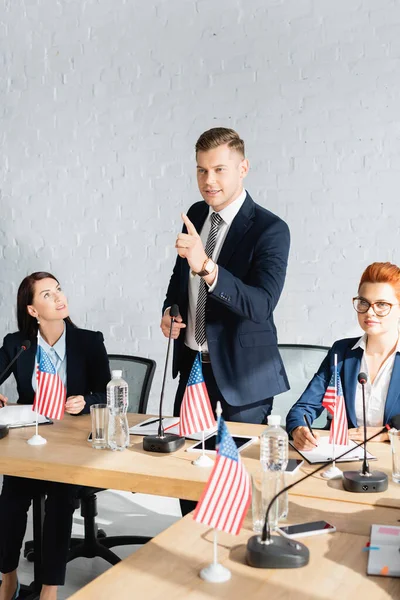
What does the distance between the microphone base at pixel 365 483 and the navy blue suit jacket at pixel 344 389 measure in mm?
496

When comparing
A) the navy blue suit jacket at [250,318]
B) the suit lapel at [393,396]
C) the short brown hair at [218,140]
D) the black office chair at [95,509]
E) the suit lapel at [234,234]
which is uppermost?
the short brown hair at [218,140]

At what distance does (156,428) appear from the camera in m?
2.56

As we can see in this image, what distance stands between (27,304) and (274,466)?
1533 millimetres

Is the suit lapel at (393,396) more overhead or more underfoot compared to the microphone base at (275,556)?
more overhead

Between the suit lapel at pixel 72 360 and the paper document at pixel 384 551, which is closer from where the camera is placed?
the paper document at pixel 384 551

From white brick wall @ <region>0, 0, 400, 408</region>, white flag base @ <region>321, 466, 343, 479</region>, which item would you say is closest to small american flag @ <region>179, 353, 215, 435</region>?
white flag base @ <region>321, 466, 343, 479</region>

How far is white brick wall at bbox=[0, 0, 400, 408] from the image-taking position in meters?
3.91

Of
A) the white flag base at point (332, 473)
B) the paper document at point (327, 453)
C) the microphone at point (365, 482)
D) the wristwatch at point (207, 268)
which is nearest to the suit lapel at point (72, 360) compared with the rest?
the wristwatch at point (207, 268)

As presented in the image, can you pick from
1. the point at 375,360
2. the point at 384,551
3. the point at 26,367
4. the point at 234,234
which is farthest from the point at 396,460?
the point at 26,367

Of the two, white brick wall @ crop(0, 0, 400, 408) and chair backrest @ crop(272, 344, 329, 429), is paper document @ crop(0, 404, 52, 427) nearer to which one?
chair backrest @ crop(272, 344, 329, 429)

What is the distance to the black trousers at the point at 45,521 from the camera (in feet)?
8.04

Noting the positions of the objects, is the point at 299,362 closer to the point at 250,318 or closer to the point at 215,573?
the point at 250,318

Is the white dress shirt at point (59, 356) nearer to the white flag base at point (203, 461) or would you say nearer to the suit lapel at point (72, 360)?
the suit lapel at point (72, 360)

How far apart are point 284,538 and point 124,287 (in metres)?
3.17
